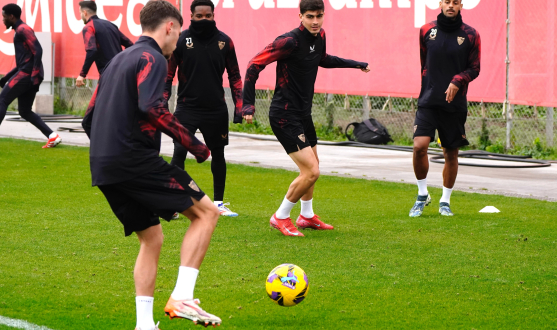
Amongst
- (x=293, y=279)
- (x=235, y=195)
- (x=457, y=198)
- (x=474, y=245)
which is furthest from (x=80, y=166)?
(x=293, y=279)

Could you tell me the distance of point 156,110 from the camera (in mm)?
3922

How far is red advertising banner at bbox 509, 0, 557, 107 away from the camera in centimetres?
1205

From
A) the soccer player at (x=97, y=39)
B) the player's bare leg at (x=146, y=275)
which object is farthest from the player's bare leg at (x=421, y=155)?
the soccer player at (x=97, y=39)

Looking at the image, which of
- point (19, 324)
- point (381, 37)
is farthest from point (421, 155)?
point (381, 37)

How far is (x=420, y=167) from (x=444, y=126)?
482mm

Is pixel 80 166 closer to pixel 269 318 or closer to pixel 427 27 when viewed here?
pixel 427 27

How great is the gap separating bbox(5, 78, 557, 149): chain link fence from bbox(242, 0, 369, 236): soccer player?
650cm

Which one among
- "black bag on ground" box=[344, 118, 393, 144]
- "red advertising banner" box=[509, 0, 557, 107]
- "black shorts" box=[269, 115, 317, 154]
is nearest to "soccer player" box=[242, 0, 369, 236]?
"black shorts" box=[269, 115, 317, 154]

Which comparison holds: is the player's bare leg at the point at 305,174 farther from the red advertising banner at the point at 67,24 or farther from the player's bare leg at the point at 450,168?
the red advertising banner at the point at 67,24

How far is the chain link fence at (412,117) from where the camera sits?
12812mm

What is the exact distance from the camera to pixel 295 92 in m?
7.13

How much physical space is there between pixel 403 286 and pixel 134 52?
8.13 ft

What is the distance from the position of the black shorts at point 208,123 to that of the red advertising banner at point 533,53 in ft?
20.2

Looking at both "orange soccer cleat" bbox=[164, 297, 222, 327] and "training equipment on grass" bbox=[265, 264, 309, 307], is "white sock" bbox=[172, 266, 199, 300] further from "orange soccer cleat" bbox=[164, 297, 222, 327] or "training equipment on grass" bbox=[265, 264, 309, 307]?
"training equipment on grass" bbox=[265, 264, 309, 307]
